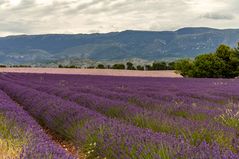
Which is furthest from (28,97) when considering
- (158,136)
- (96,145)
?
(158,136)

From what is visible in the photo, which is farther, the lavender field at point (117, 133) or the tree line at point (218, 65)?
the tree line at point (218, 65)

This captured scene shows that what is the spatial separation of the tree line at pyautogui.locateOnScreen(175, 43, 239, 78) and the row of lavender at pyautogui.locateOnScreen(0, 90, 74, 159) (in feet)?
117

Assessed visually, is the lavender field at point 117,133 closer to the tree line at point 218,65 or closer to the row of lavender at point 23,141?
the row of lavender at point 23,141

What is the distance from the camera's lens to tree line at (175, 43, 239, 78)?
134 ft

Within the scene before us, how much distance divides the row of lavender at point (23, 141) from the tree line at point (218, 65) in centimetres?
3553

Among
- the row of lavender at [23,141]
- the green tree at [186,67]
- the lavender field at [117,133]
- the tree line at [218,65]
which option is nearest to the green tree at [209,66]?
the tree line at [218,65]

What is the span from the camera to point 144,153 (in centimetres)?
383

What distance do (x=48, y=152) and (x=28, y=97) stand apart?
8.23m

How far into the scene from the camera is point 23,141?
4.34 meters

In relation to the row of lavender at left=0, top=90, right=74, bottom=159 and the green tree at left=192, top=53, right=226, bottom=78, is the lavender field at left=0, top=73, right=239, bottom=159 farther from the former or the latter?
the green tree at left=192, top=53, right=226, bottom=78

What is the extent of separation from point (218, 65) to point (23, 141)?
124ft

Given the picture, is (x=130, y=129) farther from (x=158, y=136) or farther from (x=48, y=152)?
(x=48, y=152)

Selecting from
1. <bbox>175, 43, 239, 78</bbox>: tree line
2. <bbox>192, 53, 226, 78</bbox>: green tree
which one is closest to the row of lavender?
<bbox>192, 53, 226, 78</bbox>: green tree

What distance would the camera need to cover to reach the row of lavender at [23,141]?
3500 mm
